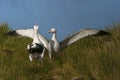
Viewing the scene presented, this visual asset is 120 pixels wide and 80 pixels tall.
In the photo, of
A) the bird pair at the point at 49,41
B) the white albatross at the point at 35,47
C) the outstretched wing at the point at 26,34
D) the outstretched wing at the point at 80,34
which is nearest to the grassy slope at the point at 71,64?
the white albatross at the point at 35,47

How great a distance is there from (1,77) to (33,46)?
3.55m

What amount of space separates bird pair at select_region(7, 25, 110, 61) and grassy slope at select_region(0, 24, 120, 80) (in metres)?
0.27

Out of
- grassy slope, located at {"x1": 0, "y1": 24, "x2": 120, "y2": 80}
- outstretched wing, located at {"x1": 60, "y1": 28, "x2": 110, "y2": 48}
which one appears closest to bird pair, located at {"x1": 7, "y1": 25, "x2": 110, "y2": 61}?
outstretched wing, located at {"x1": 60, "y1": 28, "x2": 110, "y2": 48}

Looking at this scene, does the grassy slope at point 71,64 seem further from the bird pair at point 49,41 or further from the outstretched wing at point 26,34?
the outstretched wing at point 26,34

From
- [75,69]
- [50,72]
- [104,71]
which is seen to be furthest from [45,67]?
[104,71]

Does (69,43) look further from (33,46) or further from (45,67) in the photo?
(45,67)

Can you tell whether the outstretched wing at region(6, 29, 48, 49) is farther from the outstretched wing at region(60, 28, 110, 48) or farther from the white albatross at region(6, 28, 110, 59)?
the outstretched wing at region(60, 28, 110, 48)

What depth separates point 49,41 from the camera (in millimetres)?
16312

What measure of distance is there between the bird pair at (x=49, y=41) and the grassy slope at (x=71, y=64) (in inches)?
10.8

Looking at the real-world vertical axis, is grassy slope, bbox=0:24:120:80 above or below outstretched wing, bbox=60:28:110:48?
below

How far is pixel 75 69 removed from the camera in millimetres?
12523

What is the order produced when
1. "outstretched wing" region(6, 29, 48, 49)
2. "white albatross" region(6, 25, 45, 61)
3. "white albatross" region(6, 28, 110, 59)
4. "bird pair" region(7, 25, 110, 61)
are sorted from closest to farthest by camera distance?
"white albatross" region(6, 25, 45, 61), "bird pair" region(7, 25, 110, 61), "white albatross" region(6, 28, 110, 59), "outstretched wing" region(6, 29, 48, 49)

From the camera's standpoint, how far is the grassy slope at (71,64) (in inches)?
465

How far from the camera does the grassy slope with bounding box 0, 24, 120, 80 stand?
465 inches
